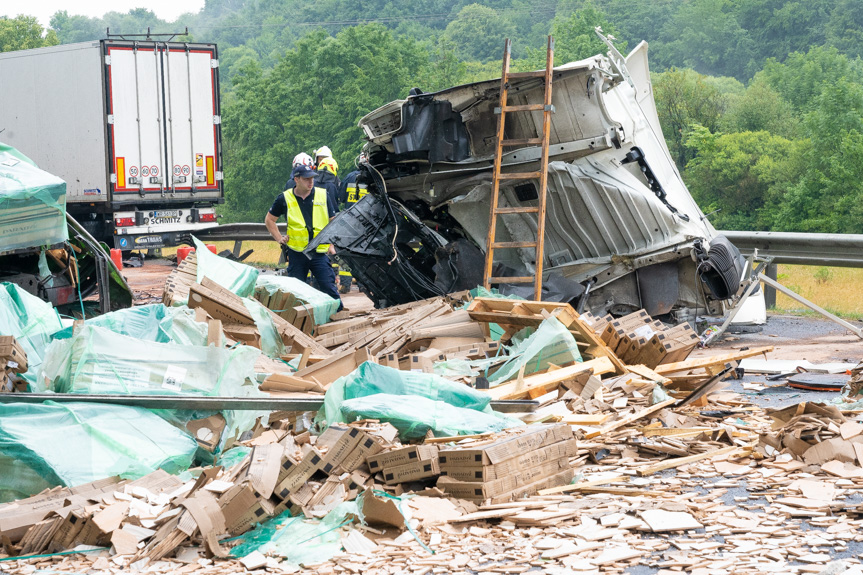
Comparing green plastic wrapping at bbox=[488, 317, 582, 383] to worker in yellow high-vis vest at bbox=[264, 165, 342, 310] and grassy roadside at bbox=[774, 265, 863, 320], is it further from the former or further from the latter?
grassy roadside at bbox=[774, 265, 863, 320]

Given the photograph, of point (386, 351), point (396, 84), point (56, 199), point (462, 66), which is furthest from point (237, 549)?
point (462, 66)

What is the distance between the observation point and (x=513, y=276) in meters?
9.20

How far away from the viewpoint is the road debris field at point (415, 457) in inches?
153

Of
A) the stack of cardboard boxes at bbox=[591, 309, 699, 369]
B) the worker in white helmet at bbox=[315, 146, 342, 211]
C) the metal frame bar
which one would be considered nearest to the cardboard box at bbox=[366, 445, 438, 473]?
the metal frame bar

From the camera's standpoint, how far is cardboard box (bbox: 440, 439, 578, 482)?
14.3 feet

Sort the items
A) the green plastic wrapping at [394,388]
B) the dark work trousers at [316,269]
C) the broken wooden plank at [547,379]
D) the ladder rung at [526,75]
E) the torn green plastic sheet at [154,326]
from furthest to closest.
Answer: the dark work trousers at [316,269] → the ladder rung at [526,75] → the torn green plastic sheet at [154,326] → the broken wooden plank at [547,379] → the green plastic wrapping at [394,388]

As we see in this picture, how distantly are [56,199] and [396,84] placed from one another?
131ft

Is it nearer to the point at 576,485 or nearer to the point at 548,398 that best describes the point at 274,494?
the point at 576,485

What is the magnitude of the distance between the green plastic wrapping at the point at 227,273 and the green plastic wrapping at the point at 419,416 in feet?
10.9

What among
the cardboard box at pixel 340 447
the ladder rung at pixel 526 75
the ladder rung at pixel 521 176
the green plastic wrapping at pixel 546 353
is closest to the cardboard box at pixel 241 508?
the cardboard box at pixel 340 447

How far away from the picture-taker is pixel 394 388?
548 centimetres

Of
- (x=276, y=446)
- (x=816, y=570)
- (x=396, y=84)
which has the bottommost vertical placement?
(x=816, y=570)

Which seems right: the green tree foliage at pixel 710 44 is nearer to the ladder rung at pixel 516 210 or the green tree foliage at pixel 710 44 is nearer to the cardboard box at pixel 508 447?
the ladder rung at pixel 516 210

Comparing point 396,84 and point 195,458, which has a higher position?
point 396,84
